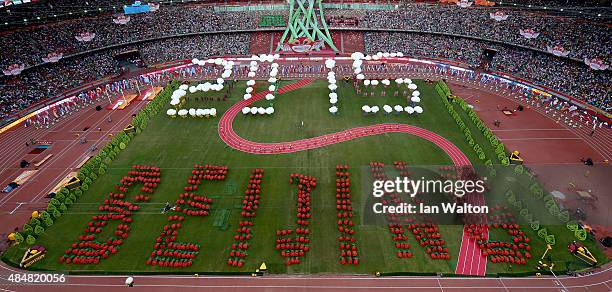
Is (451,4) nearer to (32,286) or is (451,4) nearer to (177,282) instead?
(177,282)

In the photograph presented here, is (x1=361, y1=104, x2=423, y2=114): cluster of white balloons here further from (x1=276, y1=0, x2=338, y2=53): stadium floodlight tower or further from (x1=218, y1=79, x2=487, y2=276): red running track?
(x1=276, y1=0, x2=338, y2=53): stadium floodlight tower

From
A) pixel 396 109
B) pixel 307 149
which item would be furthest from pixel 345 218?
pixel 396 109

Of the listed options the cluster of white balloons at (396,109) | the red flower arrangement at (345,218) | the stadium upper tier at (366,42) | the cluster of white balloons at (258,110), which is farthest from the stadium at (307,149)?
the cluster of white balloons at (258,110)

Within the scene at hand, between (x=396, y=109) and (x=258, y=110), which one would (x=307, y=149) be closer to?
(x=258, y=110)

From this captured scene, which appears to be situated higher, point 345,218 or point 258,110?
point 258,110

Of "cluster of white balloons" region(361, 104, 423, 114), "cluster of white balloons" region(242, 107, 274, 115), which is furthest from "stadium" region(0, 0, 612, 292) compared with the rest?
"cluster of white balloons" region(242, 107, 274, 115)

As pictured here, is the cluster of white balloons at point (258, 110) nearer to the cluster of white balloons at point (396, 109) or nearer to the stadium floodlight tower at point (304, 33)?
the cluster of white balloons at point (396, 109)
